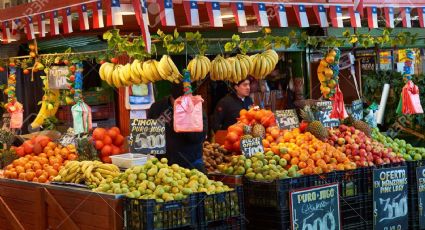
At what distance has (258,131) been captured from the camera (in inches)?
270

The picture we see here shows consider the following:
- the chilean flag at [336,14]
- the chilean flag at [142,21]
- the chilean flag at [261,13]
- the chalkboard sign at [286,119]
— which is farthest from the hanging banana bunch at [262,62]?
the chilean flag at [142,21]

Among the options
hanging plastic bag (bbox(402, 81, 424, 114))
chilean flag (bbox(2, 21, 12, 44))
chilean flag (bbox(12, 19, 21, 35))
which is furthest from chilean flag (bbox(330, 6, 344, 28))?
chilean flag (bbox(2, 21, 12, 44))

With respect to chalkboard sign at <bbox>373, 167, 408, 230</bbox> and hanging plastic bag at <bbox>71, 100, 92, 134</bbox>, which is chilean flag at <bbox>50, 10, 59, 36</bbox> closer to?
hanging plastic bag at <bbox>71, 100, 92, 134</bbox>

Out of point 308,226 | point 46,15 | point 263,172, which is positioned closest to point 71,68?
point 46,15

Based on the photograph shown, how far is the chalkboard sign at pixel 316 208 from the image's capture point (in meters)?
5.57

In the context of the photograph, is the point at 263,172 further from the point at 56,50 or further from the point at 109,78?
the point at 56,50

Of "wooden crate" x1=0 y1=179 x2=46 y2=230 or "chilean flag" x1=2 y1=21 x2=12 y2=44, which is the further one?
"chilean flag" x1=2 y1=21 x2=12 y2=44

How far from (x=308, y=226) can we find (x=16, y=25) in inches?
182

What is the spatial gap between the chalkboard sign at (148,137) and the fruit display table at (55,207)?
842 millimetres

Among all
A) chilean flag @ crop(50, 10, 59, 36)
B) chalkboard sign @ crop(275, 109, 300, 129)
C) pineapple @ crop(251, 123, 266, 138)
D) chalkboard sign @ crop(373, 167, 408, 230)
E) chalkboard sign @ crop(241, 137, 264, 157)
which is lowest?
chalkboard sign @ crop(373, 167, 408, 230)

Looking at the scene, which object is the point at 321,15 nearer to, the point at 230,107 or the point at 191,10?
the point at 191,10

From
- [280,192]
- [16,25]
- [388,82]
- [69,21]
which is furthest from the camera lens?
[388,82]

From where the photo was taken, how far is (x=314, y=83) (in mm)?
13078

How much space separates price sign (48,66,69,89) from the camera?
8.39 meters
